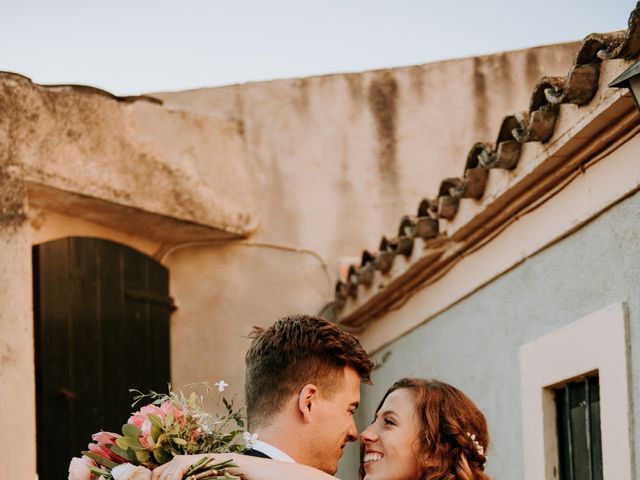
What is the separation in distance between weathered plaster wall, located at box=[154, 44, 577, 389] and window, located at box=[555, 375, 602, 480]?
4.05 meters

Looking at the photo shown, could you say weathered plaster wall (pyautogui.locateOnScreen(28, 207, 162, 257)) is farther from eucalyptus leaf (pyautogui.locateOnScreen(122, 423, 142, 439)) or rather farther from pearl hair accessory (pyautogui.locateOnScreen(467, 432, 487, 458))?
eucalyptus leaf (pyautogui.locateOnScreen(122, 423, 142, 439))

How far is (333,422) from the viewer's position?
3.64 metres

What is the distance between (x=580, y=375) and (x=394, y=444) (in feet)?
3.91

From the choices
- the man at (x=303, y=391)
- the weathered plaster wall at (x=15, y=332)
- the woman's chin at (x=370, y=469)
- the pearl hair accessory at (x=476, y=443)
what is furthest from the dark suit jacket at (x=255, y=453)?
the weathered plaster wall at (x=15, y=332)

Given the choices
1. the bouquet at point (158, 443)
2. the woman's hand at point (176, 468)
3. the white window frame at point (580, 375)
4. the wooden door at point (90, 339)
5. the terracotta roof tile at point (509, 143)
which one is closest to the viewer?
the woman's hand at point (176, 468)

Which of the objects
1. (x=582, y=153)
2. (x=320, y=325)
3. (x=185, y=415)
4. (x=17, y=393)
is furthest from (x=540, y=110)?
(x=17, y=393)

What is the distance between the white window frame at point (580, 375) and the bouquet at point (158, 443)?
166 cm

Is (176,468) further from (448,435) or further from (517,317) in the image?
(517,317)

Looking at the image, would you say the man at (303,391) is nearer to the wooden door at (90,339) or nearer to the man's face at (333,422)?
the man's face at (333,422)

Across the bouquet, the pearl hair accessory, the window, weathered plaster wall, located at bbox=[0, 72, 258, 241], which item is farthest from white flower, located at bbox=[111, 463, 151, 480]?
weathered plaster wall, located at bbox=[0, 72, 258, 241]

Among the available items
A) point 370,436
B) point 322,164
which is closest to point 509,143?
point 370,436

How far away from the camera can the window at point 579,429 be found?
16.6ft

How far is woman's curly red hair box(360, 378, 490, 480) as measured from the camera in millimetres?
4223

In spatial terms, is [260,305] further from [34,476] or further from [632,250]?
[632,250]
